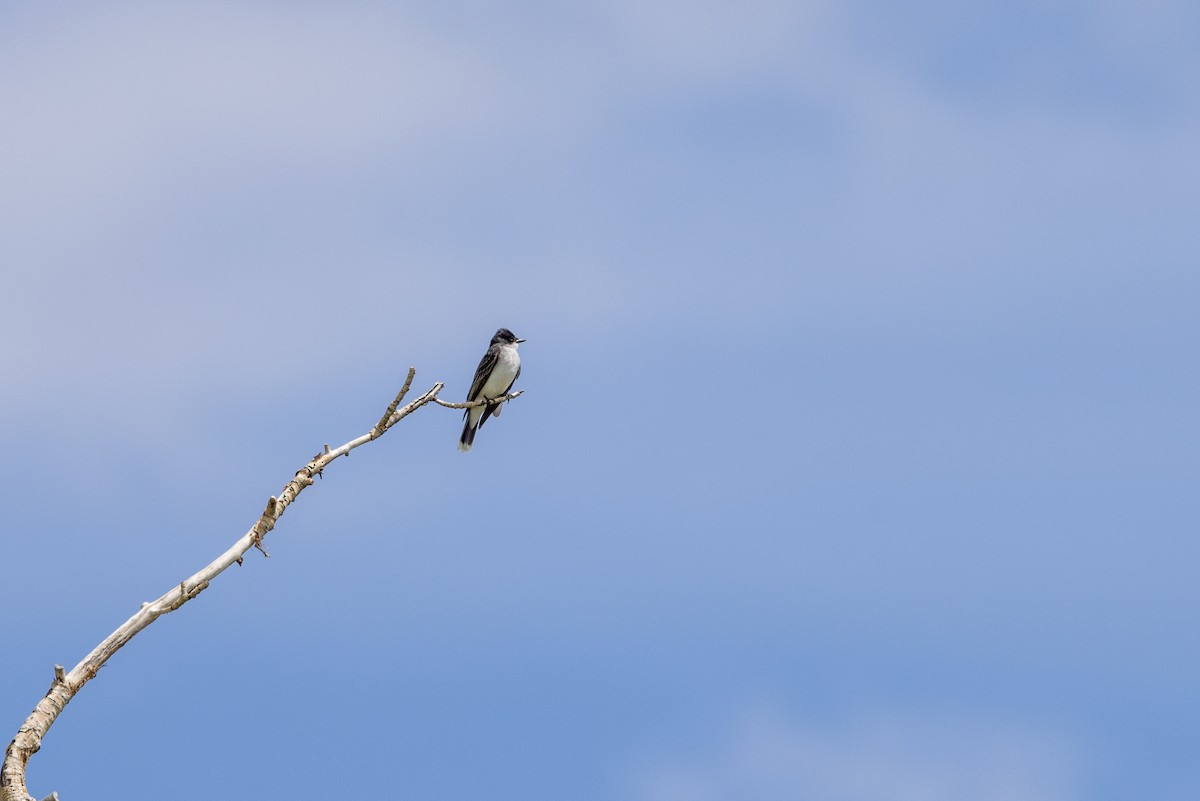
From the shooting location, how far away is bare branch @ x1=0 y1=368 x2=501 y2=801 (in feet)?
39.7

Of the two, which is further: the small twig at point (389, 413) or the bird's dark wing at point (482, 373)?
the bird's dark wing at point (482, 373)

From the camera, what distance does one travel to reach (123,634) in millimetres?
13148

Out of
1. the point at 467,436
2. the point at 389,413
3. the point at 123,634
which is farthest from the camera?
the point at 467,436

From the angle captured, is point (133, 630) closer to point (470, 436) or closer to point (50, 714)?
point (50, 714)

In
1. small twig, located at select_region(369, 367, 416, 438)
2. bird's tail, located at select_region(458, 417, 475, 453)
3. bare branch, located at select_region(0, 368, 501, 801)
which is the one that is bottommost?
bare branch, located at select_region(0, 368, 501, 801)

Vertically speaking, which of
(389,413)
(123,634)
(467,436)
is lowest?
(123,634)

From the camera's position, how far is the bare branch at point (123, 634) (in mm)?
12098

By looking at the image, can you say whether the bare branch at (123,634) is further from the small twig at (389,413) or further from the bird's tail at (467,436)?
the bird's tail at (467,436)

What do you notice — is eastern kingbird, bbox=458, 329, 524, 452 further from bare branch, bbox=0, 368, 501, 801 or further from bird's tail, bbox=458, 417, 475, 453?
bare branch, bbox=0, 368, 501, 801

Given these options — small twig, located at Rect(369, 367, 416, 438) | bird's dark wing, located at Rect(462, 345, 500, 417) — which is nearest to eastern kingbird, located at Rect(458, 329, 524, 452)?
bird's dark wing, located at Rect(462, 345, 500, 417)

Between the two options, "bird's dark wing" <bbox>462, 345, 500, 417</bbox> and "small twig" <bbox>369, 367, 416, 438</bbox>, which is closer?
"small twig" <bbox>369, 367, 416, 438</bbox>

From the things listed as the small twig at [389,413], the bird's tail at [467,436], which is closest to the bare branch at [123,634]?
the small twig at [389,413]

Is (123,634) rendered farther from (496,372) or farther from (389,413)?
(496,372)

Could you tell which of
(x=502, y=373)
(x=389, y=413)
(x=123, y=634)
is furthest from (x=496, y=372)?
(x=123, y=634)
